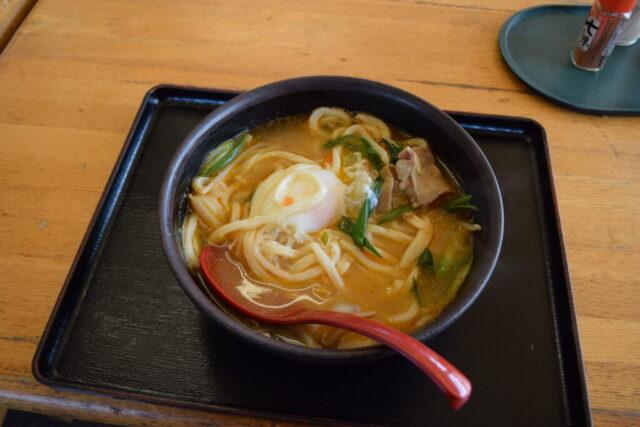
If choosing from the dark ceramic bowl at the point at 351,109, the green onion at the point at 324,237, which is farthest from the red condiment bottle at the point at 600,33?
the green onion at the point at 324,237

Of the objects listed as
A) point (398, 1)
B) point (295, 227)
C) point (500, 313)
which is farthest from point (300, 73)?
point (500, 313)

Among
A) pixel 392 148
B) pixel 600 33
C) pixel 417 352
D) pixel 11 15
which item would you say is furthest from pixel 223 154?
pixel 600 33

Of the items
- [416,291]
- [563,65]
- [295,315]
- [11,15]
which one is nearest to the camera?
[295,315]

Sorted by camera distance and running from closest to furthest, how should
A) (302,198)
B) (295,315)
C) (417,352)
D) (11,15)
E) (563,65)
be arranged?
(417,352), (295,315), (302,198), (563,65), (11,15)

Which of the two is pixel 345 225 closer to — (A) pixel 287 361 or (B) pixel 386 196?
(B) pixel 386 196

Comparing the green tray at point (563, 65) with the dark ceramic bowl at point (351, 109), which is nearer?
the dark ceramic bowl at point (351, 109)

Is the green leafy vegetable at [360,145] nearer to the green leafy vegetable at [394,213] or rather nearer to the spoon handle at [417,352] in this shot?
the green leafy vegetable at [394,213]
